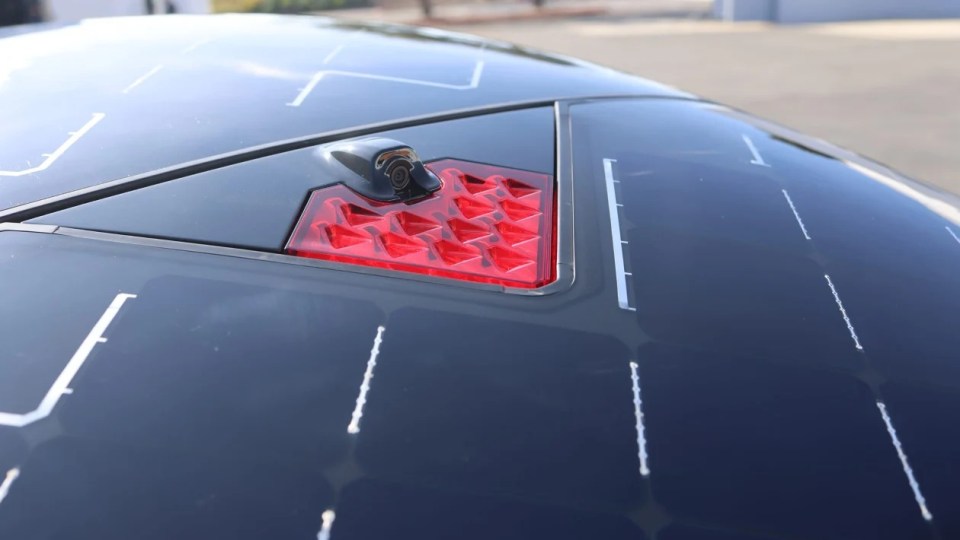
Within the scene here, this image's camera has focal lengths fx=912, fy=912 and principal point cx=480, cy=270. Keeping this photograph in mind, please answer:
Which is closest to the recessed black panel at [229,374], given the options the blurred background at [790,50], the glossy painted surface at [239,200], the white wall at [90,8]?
the glossy painted surface at [239,200]

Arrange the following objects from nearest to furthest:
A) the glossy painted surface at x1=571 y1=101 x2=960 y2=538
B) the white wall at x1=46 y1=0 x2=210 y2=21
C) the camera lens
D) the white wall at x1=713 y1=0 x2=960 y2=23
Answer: the glossy painted surface at x1=571 y1=101 x2=960 y2=538
the camera lens
the white wall at x1=46 y1=0 x2=210 y2=21
the white wall at x1=713 y1=0 x2=960 y2=23

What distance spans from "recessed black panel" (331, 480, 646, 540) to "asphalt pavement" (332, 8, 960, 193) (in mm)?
6216

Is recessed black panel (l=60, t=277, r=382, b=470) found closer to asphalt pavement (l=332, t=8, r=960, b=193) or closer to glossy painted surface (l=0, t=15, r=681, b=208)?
glossy painted surface (l=0, t=15, r=681, b=208)

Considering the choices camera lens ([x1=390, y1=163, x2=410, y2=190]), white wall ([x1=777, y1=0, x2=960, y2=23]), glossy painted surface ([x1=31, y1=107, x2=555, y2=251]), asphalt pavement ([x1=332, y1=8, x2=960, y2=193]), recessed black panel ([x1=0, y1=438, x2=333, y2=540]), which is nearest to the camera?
recessed black panel ([x1=0, y1=438, x2=333, y2=540])

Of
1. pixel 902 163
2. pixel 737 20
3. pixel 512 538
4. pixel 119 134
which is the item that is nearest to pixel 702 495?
pixel 512 538

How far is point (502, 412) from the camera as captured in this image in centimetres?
99

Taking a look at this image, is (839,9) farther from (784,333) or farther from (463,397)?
(463,397)

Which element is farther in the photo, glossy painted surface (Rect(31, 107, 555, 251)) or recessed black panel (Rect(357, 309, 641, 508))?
glossy painted surface (Rect(31, 107, 555, 251))

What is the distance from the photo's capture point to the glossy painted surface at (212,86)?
1.36 meters

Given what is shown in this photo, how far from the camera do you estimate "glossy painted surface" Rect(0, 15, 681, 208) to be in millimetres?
1361

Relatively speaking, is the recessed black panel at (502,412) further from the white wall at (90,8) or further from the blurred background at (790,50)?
the white wall at (90,8)

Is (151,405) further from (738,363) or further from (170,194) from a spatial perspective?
(738,363)

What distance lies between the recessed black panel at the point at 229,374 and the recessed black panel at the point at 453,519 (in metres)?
0.07

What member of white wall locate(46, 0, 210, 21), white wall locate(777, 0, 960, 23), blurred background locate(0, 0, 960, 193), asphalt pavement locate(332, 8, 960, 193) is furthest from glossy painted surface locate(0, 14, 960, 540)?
white wall locate(777, 0, 960, 23)
